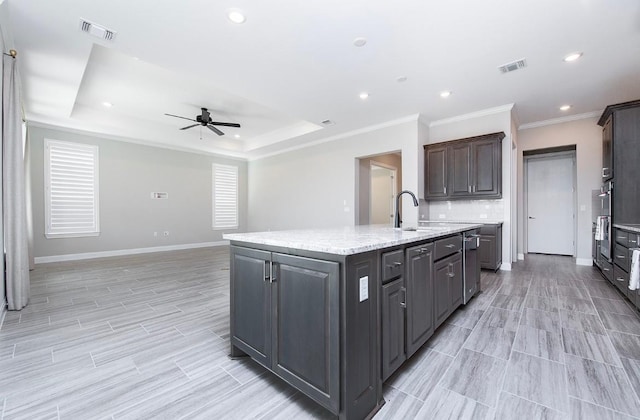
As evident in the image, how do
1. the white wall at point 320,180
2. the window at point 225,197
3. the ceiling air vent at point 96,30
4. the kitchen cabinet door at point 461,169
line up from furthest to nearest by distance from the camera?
1. the window at point 225,197
2. the white wall at point 320,180
3. the kitchen cabinet door at point 461,169
4. the ceiling air vent at point 96,30

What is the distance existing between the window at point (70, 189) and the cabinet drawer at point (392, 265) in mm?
6984

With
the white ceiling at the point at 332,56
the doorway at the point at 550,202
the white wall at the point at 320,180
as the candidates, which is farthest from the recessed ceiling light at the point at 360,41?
the doorway at the point at 550,202

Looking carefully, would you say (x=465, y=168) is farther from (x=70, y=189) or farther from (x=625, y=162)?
→ (x=70, y=189)

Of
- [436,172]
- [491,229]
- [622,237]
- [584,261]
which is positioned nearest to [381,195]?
[436,172]

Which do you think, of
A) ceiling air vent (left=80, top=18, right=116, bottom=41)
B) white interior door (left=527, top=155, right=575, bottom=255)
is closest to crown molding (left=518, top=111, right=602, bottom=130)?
white interior door (left=527, top=155, right=575, bottom=255)

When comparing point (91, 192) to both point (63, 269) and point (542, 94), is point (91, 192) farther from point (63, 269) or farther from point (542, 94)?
point (542, 94)

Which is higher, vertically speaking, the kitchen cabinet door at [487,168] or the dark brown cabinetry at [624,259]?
the kitchen cabinet door at [487,168]

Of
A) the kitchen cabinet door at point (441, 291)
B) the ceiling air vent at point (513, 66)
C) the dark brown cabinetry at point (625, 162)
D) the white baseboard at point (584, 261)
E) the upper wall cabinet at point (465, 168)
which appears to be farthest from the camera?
the white baseboard at point (584, 261)

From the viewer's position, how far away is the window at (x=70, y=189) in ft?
17.9

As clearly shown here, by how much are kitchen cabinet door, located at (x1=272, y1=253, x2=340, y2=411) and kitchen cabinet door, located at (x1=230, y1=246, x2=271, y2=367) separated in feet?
0.27

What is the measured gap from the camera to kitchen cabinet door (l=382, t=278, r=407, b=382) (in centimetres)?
153

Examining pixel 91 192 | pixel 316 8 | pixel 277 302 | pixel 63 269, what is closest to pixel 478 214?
pixel 316 8

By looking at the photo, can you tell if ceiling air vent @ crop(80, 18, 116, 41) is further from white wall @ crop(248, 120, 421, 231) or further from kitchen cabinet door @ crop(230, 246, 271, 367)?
white wall @ crop(248, 120, 421, 231)

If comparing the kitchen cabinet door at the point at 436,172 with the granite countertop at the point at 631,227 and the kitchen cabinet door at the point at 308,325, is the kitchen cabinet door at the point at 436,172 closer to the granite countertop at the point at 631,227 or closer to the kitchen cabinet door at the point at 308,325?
the granite countertop at the point at 631,227
